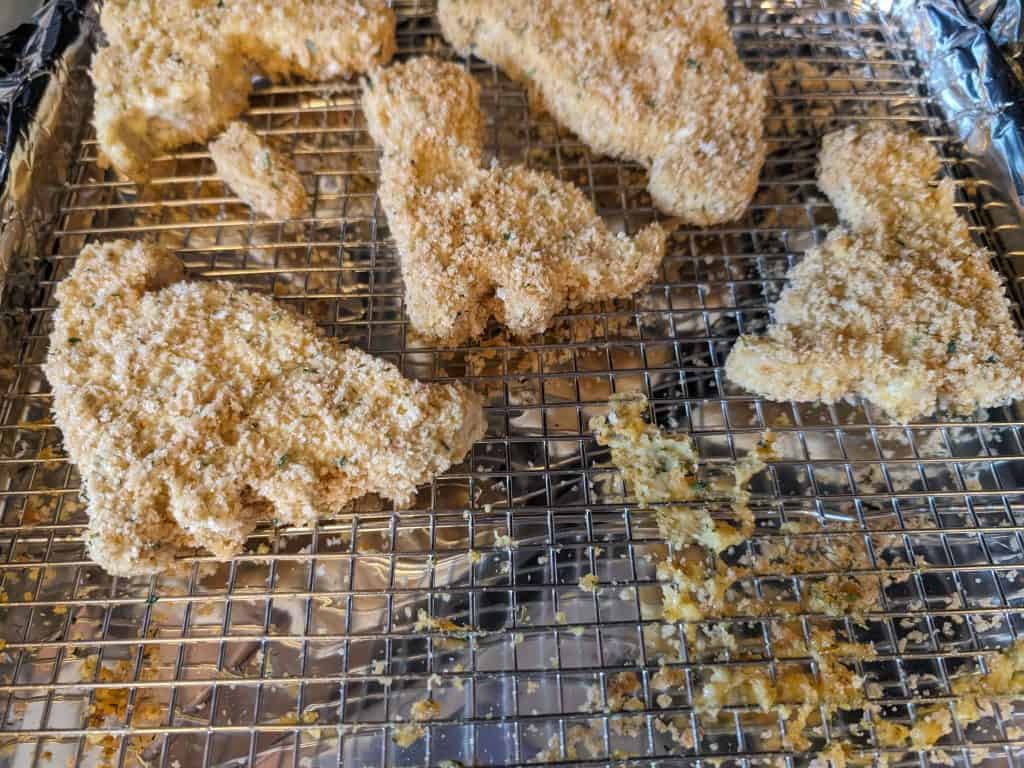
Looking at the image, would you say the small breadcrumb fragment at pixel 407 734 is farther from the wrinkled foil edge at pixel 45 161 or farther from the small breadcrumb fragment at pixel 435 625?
the wrinkled foil edge at pixel 45 161

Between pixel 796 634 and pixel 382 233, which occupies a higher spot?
pixel 382 233

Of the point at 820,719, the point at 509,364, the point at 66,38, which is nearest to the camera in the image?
the point at 820,719

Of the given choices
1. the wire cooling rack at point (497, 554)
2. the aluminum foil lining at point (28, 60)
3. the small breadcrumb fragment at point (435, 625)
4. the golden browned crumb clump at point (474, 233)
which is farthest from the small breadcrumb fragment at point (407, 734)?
the aluminum foil lining at point (28, 60)

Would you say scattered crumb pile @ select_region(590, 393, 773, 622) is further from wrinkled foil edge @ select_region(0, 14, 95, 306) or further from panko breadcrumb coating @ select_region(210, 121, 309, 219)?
wrinkled foil edge @ select_region(0, 14, 95, 306)

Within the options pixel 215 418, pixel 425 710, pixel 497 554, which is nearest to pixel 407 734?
pixel 425 710

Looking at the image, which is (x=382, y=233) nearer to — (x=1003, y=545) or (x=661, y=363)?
(x=661, y=363)

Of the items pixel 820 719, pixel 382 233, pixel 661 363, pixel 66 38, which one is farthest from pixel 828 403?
pixel 66 38

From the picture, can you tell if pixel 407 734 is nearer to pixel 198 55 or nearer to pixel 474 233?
pixel 474 233

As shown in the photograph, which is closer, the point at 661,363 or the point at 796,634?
the point at 796,634
